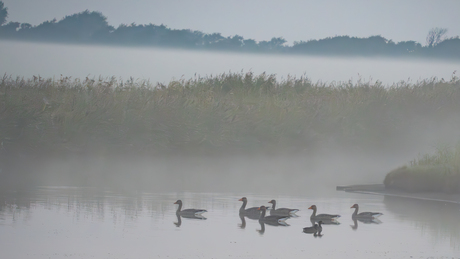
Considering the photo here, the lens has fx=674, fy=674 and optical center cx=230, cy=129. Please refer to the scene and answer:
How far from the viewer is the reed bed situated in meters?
34.5

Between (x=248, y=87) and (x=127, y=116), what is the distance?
42.5 ft

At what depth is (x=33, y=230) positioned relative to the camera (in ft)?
47.5

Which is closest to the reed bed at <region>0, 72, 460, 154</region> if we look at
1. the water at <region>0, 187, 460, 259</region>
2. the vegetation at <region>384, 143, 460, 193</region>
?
the water at <region>0, 187, 460, 259</region>

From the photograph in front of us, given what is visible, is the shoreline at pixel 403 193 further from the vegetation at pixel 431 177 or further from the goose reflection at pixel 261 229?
the goose reflection at pixel 261 229

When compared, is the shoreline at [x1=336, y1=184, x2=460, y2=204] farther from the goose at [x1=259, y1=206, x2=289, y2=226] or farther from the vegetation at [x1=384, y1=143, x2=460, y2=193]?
the goose at [x1=259, y1=206, x2=289, y2=226]

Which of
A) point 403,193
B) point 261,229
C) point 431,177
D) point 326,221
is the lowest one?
point 403,193

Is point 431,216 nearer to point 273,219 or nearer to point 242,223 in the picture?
point 273,219

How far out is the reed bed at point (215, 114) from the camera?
34531 mm

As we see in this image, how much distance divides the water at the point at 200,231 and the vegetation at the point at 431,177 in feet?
5.92

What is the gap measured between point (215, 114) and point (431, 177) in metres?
17.1

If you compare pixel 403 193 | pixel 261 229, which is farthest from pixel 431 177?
pixel 261 229

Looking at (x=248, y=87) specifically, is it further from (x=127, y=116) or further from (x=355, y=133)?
(x=127, y=116)

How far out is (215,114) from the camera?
1529 inches

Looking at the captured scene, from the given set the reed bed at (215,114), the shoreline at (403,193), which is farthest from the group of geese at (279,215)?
the reed bed at (215,114)
